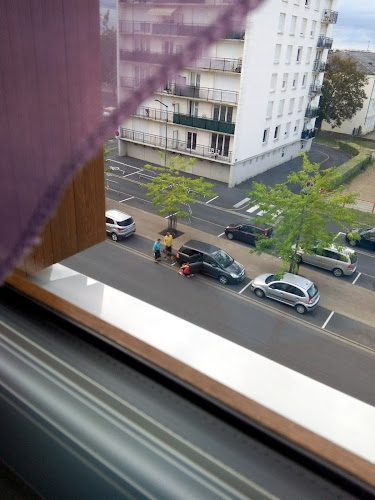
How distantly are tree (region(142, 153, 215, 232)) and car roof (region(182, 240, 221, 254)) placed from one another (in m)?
0.21

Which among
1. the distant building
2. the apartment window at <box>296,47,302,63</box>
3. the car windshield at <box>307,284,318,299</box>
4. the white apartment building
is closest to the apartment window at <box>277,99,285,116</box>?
the white apartment building

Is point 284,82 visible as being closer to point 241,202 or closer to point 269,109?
point 269,109

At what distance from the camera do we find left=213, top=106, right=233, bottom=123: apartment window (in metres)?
0.75

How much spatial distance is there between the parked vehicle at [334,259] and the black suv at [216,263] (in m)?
0.34

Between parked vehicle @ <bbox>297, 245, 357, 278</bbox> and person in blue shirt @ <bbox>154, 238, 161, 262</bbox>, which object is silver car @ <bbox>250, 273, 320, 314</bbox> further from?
person in blue shirt @ <bbox>154, 238, 161, 262</bbox>

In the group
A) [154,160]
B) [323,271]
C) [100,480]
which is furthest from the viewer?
[323,271]

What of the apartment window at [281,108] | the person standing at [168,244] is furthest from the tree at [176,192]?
the apartment window at [281,108]

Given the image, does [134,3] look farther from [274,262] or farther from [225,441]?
[274,262]

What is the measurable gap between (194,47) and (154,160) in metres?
0.77

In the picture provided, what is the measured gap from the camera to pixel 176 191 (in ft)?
6.03

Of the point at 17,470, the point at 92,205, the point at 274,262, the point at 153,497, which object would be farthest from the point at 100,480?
the point at 274,262

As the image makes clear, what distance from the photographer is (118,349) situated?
0.63 m

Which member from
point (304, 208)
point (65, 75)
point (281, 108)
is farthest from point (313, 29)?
point (304, 208)

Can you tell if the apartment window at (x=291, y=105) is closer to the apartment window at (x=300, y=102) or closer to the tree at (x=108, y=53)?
the apartment window at (x=300, y=102)
